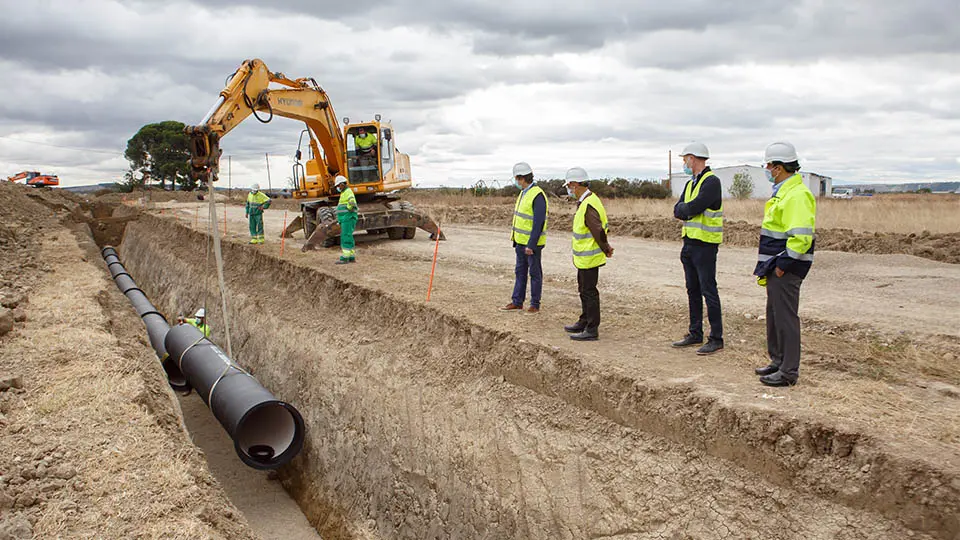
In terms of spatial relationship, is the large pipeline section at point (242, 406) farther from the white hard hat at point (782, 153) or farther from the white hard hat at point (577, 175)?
the white hard hat at point (782, 153)

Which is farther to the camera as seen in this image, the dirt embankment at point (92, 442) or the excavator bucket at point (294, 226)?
the excavator bucket at point (294, 226)

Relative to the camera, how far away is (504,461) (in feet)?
21.1

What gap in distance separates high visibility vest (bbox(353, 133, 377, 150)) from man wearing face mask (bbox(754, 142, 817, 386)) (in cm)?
1263

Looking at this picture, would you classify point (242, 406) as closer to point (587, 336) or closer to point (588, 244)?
point (587, 336)

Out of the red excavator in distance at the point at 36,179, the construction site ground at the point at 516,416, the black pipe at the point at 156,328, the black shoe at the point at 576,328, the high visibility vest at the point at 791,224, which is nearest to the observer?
the construction site ground at the point at 516,416

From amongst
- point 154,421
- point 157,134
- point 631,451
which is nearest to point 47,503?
point 154,421

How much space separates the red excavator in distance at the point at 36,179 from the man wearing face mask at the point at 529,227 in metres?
61.7

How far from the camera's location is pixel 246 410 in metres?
8.07

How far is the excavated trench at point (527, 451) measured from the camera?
14.1 ft

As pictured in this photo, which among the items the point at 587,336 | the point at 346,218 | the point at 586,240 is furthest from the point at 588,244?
the point at 346,218

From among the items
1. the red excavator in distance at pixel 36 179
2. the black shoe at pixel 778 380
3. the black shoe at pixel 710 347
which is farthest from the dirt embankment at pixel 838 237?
the red excavator in distance at pixel 36 179

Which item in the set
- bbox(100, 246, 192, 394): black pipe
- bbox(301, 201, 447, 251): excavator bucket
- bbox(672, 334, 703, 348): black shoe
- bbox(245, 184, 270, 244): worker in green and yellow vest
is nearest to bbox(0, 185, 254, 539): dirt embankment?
bbox(100, 246, 192, 394): black pipe

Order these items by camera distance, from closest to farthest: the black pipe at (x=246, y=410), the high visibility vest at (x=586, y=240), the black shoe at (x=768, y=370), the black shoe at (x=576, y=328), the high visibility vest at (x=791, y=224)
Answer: the high visibility vest at (x=791, y=224) < the black shoe at (x=768, y=370) < the high visibility vest at (x=586, y=240) < the black shoe at (x=576, y=328) < the black pipe at (x=246, y=410)

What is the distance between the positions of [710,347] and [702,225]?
1195mm
